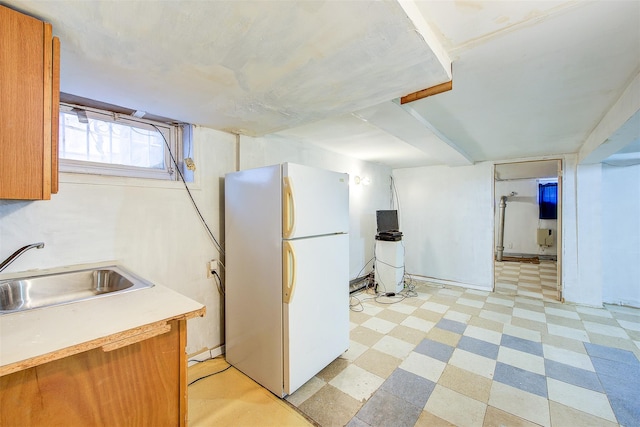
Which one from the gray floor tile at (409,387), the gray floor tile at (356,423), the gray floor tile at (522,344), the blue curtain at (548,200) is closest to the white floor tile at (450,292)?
the gray floor tile at (522,344)

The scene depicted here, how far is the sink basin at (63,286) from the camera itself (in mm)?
1261

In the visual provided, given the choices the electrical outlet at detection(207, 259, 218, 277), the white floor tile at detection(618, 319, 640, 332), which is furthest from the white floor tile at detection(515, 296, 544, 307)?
the electrical outlet at detection(207, 259, 218, 277)

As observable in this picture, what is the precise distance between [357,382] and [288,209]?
4.75 feet

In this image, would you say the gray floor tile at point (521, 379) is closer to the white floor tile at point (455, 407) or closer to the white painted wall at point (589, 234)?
the white floor tile at point (455, 407)

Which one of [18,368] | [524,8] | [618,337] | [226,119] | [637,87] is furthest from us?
[618,337]

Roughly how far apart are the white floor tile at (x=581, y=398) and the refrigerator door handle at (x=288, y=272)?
6.57 feet

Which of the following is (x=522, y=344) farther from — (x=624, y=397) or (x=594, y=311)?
(x=594, y=311)

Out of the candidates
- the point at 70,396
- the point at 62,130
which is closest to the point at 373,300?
the point at 70,396

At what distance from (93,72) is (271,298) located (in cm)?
165

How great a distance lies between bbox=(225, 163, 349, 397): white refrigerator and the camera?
5.90 ft

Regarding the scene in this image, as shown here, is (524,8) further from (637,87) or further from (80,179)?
(80,179)

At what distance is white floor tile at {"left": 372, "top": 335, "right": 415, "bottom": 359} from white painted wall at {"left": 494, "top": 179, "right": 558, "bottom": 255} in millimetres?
5950

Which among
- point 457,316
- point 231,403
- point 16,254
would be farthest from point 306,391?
point 457,316

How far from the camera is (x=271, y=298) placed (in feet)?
6.11
